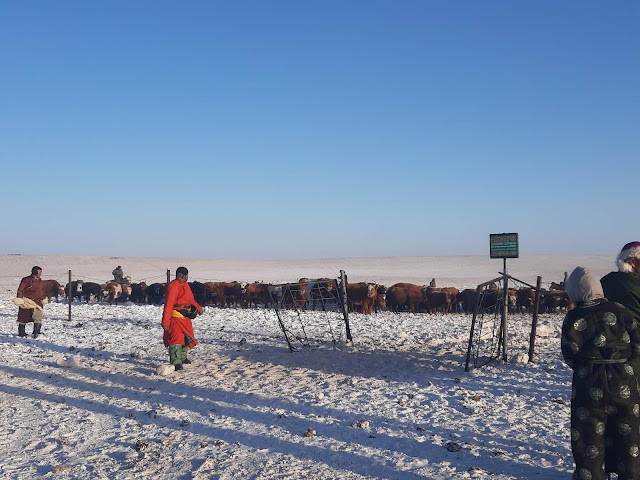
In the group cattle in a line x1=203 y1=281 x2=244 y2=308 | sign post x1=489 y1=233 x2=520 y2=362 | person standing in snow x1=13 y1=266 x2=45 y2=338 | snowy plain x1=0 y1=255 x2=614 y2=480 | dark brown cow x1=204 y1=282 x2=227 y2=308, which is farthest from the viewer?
dark brown cow x1=204 y1=282 x2=227 y2=308

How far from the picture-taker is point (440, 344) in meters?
10.9

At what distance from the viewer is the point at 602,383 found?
368 centimetres

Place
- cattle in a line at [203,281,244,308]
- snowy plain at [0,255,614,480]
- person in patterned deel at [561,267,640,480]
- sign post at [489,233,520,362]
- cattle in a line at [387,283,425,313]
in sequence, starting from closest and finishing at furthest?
person in patterned deel at [561,267,640,480]
snowy plain at [0,255,614,480]
sign post at [489,233,520,362]
cattle in a line at [387,283,425,313]
cattle in a line at [203,281,244,308]

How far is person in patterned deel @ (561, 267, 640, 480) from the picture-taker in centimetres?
368

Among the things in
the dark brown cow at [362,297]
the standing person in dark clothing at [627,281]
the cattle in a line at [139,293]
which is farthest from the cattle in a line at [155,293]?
the standing person in dark clothing at [627,281]

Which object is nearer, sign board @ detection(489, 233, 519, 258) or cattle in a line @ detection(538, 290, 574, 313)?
sign board @ detection(489, 233, 519, 258)

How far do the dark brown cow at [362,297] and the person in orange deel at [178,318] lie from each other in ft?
34.4

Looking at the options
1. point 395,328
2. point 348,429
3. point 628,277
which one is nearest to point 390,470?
point 348,429

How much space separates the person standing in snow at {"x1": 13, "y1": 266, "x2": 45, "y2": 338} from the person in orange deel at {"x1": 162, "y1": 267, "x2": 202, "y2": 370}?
4.93 meters

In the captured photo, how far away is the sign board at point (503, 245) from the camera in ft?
29.0

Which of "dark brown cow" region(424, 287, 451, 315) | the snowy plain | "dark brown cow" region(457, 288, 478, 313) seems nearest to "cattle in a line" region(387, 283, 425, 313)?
"dark brown cow" region(424, 287, 451, 315)

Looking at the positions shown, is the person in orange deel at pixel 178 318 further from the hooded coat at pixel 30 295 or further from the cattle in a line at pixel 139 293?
the cattle in a line at pixel 139 293

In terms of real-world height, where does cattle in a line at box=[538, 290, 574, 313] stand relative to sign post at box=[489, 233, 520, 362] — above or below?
below

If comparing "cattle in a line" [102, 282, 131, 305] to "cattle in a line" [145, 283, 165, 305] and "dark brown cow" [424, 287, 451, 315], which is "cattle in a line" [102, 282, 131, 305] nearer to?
"cattle in a line" [145, 283, 165, 305]
